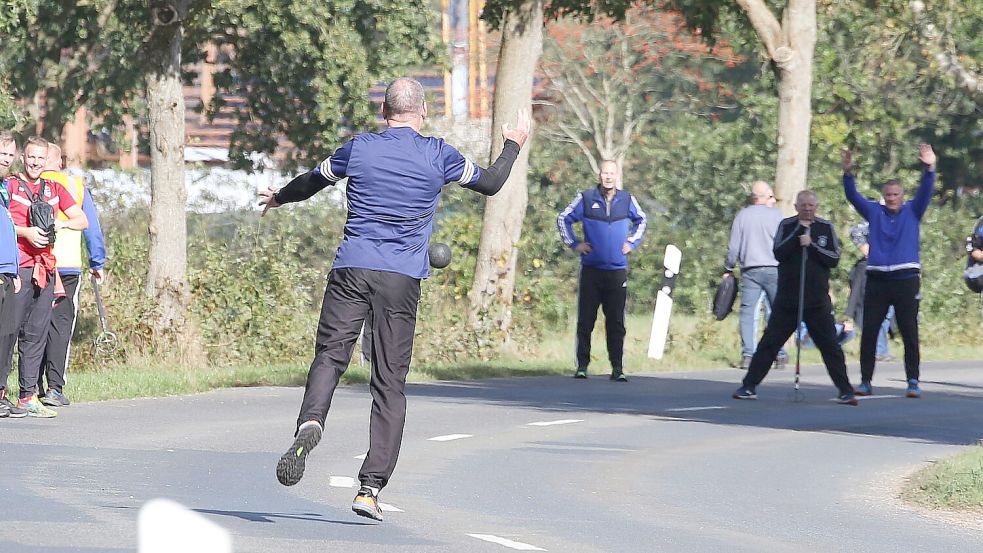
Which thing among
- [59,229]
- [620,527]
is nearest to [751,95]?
[59,229]

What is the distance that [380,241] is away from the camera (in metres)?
8.91

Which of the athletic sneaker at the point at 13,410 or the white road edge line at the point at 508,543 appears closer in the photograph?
the white road edge line at the point at 508,543

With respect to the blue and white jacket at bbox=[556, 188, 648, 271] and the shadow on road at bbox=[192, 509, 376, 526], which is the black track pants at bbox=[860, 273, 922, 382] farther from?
the shadow on road at bbox=[192, 509, 376, 526]

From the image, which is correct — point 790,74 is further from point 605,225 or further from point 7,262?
point 7,262

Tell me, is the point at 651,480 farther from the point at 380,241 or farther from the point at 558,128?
the point at 558,128

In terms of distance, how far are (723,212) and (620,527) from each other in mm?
23126

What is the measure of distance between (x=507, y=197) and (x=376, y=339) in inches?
526

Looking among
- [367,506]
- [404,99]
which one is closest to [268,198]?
[404,99]

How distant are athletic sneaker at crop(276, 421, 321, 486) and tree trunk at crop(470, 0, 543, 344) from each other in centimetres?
1267

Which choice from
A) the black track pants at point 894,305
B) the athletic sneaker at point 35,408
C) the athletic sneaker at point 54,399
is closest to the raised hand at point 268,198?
the athletic sneaker at point 35,408

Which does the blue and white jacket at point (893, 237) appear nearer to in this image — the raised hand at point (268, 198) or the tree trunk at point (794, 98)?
the tree trunk at point (794, 98)

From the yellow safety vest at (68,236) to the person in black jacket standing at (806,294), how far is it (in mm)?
6013

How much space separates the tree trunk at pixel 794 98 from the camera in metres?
22.2

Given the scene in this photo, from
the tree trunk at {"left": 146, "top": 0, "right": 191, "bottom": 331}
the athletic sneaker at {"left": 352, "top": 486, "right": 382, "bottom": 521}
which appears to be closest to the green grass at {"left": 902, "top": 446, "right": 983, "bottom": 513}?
the athletic sneaker at {"left": 352, "top": 486, "right": 382, "bottom": 521}
